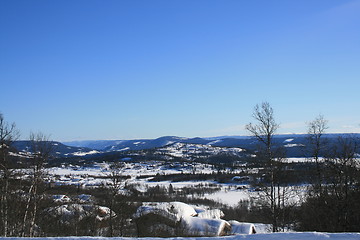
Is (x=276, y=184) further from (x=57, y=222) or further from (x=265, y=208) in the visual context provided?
(x=57, y=222)

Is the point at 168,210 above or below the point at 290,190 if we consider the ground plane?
below

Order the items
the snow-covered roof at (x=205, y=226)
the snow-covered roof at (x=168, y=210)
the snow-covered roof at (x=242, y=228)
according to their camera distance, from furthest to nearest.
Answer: the snow-covered roof at (x=242, y=228), the snow-covered roof at (x=168, y=210), the snow-covered roof at (x=205, y=226)

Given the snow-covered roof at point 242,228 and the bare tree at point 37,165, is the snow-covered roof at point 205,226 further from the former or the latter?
the bare tree at point 37,165

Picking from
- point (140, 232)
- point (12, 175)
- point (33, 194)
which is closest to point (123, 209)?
point (140, 232)

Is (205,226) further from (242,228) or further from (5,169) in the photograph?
(5,169)

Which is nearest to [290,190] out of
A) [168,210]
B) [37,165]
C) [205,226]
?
[37,165]

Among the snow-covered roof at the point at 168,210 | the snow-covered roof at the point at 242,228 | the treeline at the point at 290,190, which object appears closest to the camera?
the treeline at the point at 290,190

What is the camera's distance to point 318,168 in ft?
56.3

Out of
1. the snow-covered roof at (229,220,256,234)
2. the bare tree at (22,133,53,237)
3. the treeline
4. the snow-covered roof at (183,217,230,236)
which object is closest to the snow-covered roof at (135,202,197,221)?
the snow-covered roof at (183,217,230,236)

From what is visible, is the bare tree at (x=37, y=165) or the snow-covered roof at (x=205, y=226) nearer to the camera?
the bare tree at (x=37, y=165)

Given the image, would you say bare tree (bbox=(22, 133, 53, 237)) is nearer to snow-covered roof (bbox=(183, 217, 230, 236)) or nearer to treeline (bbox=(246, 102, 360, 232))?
treeline (bbox=(246, 102, 360, 232))

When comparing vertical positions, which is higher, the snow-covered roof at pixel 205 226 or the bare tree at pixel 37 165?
the bare tree at pixel 37 165

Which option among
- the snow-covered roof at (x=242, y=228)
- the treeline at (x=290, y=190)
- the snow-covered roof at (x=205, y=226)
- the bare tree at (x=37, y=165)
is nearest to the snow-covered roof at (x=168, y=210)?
the snow-covered roof at (x=205, y=226)

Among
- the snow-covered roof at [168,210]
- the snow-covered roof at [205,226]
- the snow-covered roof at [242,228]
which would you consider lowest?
the snow-covered roof at [242,228]
